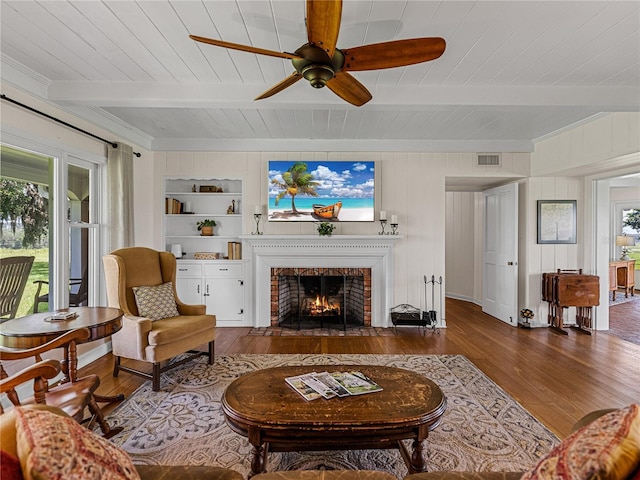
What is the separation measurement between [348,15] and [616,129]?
3387mm

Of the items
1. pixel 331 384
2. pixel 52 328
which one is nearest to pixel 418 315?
pixel 331 384

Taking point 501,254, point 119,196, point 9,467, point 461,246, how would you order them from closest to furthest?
point 9,467 → point 119,196 → point 501,254 → point 461,246

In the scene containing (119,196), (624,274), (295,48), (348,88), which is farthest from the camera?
(624,274)

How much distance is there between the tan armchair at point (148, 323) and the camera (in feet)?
9.23

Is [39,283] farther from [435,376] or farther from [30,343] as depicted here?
[435,376]

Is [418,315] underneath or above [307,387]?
underneath

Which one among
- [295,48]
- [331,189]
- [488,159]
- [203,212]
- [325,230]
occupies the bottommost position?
[325,230]

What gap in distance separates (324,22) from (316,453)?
2323 mm

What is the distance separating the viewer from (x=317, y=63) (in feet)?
5.58

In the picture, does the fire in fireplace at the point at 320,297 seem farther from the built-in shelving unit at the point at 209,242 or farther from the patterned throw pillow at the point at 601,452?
the patterned throw pillow at the point at 601,452

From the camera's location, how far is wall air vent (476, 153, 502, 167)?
4762 mm

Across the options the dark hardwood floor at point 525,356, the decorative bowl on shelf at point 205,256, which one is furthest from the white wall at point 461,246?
the decorative bowl on shelf at point 205,256

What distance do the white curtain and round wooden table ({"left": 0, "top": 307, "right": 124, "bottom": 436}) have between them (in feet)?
4.84

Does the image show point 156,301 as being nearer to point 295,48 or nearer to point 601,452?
point 295,48
